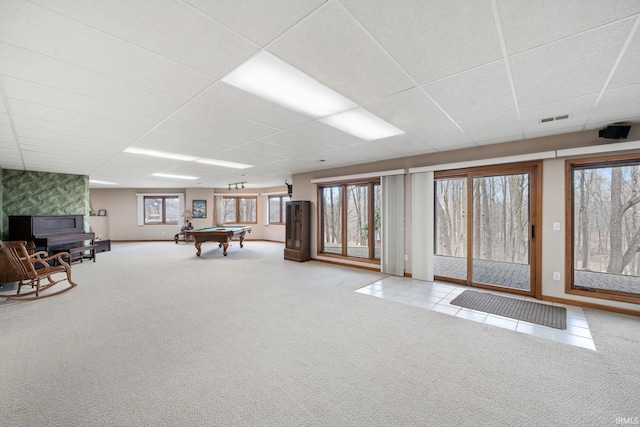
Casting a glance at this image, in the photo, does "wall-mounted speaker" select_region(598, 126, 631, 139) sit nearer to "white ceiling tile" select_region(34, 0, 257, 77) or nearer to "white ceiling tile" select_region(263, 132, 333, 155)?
"white ceiling tile" select_region(263, 132, 333, 155)

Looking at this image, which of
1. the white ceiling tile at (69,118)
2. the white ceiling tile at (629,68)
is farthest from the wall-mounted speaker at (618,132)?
the white ceiling tile at (69,118)

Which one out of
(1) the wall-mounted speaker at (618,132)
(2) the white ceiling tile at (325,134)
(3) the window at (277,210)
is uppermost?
(2) the white ceiling tile at (325,134)

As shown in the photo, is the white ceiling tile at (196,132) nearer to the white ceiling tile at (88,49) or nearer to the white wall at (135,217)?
the white ceiling tile at (88,49)

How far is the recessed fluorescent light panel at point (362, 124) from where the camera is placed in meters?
3.00

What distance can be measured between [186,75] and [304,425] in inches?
106

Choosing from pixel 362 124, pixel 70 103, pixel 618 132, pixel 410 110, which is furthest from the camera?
pixel 362 124

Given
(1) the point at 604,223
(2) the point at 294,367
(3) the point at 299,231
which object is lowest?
(2) the point at 294,367

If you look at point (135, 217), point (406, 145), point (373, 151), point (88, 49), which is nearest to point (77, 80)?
point (88, 49)

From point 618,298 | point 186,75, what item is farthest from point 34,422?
point 618,298

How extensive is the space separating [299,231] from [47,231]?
6299 millimetres

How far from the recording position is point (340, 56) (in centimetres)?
183

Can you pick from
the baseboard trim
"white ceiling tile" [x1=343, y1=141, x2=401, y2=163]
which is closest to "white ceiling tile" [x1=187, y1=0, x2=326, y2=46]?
"white ceiling tile" [x1=343, y1=141, x2=401, y2=163]

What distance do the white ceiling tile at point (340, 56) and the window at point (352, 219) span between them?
372 cm

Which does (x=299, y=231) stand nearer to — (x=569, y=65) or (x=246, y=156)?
(x=246, y=156)
